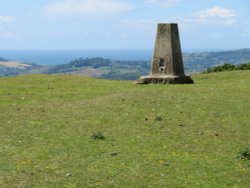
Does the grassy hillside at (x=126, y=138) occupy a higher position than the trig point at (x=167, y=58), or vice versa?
the trig point at (x=167, y=58)

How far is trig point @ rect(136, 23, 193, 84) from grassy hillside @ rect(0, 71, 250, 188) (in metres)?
6.21

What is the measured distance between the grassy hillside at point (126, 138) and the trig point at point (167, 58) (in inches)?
245

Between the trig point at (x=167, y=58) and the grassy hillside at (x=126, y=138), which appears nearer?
the grassy hillside at (x=126, y=138)

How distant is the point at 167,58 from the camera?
115 ft

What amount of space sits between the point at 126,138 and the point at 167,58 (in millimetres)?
18881

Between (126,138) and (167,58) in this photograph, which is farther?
(167,58)

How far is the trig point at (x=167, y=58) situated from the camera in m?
34.6

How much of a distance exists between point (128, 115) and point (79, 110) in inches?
103

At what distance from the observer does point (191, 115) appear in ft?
68.1

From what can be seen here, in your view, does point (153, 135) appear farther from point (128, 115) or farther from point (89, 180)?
point (89, 180)

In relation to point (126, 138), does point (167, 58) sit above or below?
above

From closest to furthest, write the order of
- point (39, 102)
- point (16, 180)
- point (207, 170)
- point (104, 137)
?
point (16, 180) < point (207, 170) < point (104, 137) < point (39, 102)

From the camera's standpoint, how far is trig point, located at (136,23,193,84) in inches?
1362

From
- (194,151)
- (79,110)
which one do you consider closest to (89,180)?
(194,151)
